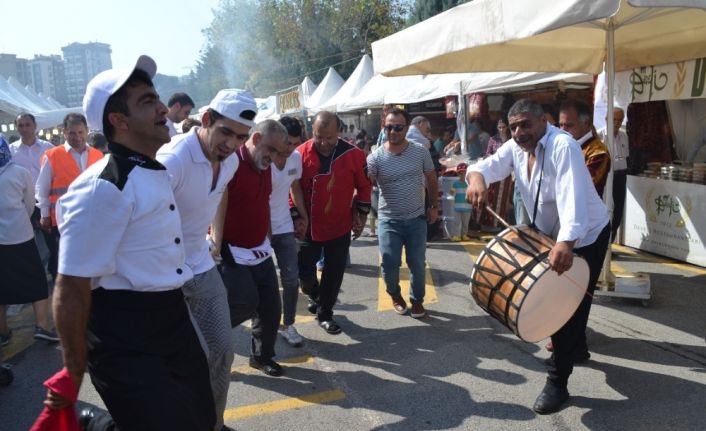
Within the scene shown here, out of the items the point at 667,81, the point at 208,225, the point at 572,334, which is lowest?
the point at 572,334

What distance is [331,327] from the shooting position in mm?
5270

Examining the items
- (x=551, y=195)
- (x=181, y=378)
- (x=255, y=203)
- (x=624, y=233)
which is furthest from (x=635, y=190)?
(x=181, y=378)

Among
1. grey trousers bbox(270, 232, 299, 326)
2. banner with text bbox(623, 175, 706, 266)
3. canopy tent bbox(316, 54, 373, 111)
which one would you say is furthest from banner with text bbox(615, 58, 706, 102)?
canopy tent bbox(316, 54, 373, 111)

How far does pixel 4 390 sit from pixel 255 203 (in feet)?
7.67

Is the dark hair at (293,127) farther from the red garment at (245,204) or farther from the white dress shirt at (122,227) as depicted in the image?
the white dress shirt at (122,227)

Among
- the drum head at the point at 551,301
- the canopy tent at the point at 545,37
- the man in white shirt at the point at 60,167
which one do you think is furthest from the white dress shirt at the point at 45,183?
the drum head at the point at 551,301

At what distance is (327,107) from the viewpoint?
1897 centimetres

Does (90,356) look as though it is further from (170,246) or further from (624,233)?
(624,233)

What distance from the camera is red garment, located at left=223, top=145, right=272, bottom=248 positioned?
399 centimetres

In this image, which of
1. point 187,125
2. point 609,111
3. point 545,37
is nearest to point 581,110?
point 609,111

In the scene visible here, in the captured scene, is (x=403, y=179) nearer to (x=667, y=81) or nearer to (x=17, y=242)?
(x=17, y=242)

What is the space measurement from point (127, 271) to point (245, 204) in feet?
6.26

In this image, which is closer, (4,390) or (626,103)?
(4,390)

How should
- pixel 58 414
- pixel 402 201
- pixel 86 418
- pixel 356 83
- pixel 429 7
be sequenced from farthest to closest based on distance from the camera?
pixel 429 7 → pixel 356 83 → pixel 402 201 → pixel 86 418 → pixel 58 414
